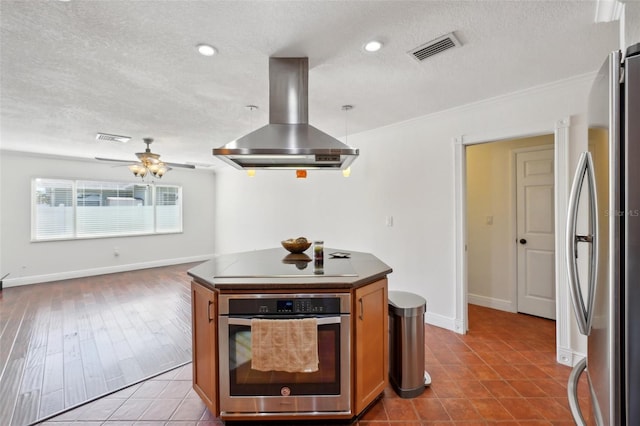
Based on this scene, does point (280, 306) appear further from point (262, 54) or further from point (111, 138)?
point (111, 138)

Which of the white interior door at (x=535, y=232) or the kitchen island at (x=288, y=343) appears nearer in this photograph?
the kitchen island at (x=288, y=343)

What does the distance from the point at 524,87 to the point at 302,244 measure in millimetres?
2456

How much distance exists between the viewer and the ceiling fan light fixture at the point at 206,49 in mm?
1878

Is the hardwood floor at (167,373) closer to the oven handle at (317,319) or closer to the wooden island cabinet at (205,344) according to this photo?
the wooden island cabinet at (205,344)

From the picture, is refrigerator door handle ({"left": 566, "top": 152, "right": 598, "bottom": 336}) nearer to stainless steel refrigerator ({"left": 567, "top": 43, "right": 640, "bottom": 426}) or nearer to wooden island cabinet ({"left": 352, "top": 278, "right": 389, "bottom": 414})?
stainless steel refrigerator ({"left": 567, "top": 43, "right": 640, "bottom": 426})

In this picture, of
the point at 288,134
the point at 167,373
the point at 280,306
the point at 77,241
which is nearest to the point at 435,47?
the point at 288,134

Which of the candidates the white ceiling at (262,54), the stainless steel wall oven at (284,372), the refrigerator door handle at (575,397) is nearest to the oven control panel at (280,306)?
Answer: the stainless steel wall oven at (284,372)

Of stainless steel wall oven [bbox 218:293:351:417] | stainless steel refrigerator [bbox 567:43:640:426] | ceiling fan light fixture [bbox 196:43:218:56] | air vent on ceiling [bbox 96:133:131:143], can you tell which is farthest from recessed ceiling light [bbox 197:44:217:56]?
air vent on ceiling [bbox 96:133:131:143]

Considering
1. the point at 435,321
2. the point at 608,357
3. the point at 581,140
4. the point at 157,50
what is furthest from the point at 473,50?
the point at 435,321

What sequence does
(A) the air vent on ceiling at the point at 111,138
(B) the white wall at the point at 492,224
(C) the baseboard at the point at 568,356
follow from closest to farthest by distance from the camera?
(C) the baseboard at the point at 568,356 → (B) the white wall at the point at 492,224 → (A) the air vent on ceiling at the point at 111,138

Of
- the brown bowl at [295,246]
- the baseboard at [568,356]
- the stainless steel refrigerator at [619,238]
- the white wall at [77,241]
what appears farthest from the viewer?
the white wall at [77,241]

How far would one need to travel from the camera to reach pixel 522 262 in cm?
355

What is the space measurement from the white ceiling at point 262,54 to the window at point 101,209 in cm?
254

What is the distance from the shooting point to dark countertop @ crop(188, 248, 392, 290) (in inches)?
63.9
